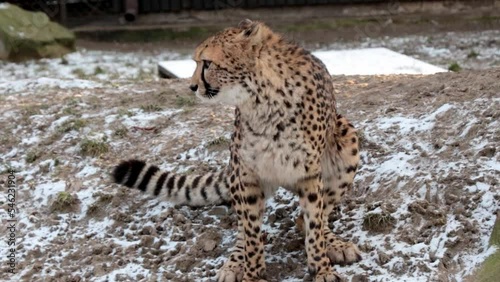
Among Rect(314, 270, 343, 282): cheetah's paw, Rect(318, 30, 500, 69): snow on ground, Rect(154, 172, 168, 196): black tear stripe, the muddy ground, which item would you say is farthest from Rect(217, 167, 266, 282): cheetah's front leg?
Rect(318, 30, 500, 69): snow on ground

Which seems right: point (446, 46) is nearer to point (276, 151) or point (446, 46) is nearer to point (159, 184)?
point (159, 184)

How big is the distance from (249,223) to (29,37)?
253 inches

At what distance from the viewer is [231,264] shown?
315 cm

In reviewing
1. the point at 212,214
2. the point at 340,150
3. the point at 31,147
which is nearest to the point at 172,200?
the point at 212,214

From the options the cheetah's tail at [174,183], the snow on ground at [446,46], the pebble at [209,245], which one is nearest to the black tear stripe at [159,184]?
the cheetah's tail at [174,183]

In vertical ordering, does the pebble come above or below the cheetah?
below

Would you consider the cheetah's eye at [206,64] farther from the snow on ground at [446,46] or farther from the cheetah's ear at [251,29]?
the snow on ground at [446,46]

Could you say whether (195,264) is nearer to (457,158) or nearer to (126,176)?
(126,176)

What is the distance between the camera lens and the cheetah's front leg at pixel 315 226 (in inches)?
117

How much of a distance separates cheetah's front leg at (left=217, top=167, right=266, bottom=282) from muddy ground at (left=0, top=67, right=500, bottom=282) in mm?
101

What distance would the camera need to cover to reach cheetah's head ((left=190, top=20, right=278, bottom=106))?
9.30 ft

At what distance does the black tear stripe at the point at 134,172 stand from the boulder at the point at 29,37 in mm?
5662

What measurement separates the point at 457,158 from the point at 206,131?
4.57ft

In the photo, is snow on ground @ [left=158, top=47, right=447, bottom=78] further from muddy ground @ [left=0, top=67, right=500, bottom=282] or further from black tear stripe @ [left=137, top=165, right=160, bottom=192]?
black tear stripe @ [left=137, top=165, right=160, bottom=192]
